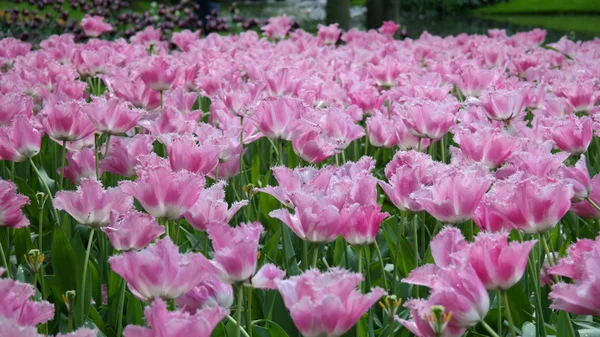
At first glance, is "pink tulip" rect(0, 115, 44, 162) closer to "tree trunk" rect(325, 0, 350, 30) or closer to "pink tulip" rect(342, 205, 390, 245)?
"pink tulip" rect(342, 205, 390, 245)

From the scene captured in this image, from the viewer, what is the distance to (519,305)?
181 centimetres

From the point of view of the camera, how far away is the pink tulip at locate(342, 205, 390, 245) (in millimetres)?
1628

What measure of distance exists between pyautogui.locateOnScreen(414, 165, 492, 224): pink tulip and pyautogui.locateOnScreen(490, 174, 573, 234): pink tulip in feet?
0.19

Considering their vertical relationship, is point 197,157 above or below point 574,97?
above

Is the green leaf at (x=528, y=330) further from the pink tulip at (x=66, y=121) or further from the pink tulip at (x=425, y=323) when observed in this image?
the pink tulip at (x=66, y=121)

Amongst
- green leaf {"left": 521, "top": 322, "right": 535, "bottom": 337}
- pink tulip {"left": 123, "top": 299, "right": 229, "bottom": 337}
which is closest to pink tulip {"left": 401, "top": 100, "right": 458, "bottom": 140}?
green leaf {"left": 521, "top": 322, "right": 535, "bottom": 337}

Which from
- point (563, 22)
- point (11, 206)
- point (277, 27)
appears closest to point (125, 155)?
point (11, 206)

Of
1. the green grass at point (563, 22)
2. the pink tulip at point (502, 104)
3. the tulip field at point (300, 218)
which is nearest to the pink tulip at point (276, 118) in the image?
the tulip field at point (300, 218)

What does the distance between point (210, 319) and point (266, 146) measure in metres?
2.44

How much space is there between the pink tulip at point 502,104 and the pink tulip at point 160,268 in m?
1.60

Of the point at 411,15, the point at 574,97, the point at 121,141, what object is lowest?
the point at 411,15

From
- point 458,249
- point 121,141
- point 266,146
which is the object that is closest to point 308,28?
point 266,146

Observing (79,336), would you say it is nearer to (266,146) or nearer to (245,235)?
(245,235)

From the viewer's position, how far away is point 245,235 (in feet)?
4.43
